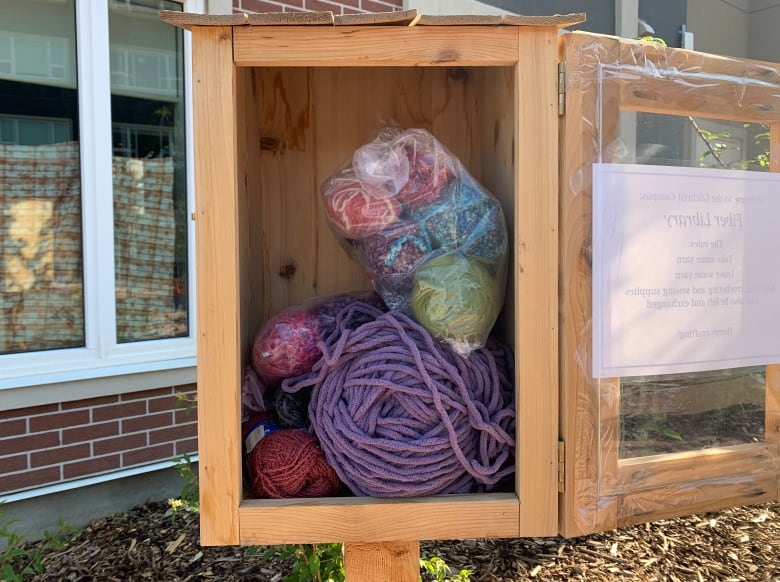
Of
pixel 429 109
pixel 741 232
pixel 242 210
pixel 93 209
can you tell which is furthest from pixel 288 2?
pixel 741 232

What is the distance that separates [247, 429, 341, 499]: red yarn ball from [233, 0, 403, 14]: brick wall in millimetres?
2191

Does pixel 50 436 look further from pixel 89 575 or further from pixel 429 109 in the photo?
pixel 429 109

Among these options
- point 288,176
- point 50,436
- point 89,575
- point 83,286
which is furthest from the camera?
point 83,286

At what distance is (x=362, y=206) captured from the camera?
1186 mm

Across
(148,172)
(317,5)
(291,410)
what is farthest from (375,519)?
(317,5)

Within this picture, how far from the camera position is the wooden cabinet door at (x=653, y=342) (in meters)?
1.04

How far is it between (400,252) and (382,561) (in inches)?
22.0

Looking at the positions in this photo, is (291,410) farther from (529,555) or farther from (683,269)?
(529,555)

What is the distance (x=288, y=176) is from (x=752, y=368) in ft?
3.35

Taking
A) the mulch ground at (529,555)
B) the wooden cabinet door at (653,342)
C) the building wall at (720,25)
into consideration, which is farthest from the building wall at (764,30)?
the wooden cabinet door at (653,342)

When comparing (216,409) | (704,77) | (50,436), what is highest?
(704,77)

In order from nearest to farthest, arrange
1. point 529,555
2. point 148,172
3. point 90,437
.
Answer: point 529,555 < point 90,437 < point 148,172

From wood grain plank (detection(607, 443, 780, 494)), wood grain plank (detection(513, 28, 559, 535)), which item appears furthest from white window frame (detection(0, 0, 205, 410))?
wood grain plank (detection(607, 443, 780, 494))

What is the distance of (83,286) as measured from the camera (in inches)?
108
